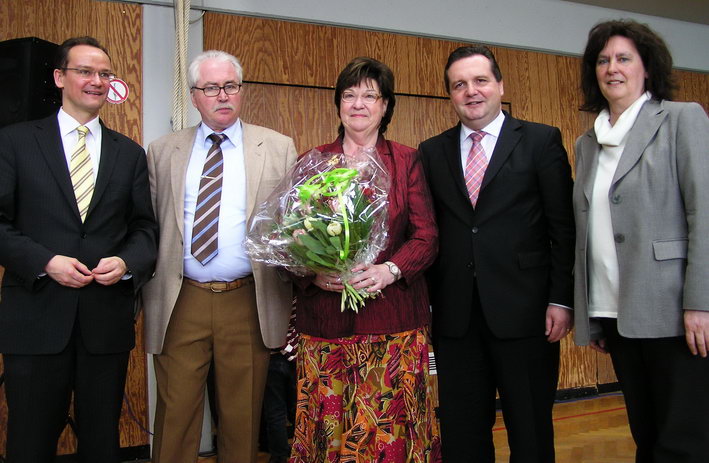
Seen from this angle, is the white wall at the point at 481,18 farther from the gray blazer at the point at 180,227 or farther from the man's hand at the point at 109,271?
the man's hand at the point at 109,271

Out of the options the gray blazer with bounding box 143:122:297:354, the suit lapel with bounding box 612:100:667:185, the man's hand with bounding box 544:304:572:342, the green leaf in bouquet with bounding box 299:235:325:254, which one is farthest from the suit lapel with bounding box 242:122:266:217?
the suit lapel with bounding box 612:100:667:185

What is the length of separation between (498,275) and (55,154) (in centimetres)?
165

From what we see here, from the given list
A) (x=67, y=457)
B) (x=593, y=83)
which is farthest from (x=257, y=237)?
(x=67, y=457)

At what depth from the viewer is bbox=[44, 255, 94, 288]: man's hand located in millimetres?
1819

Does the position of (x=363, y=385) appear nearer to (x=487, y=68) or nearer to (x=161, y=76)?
(x=487, y=68)

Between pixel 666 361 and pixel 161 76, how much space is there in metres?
3.13

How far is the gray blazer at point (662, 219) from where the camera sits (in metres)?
1.61

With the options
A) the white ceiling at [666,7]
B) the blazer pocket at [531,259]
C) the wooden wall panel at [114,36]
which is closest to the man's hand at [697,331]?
the blazer pocket at [531,259]

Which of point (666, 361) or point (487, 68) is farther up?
point (487, 68)

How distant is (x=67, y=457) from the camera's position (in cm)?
322

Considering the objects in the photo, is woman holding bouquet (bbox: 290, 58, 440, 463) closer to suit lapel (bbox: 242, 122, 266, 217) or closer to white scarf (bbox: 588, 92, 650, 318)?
suit lapel (bbox: 242, 122, 266, 217)

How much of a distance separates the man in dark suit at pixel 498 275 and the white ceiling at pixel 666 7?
3.24 m

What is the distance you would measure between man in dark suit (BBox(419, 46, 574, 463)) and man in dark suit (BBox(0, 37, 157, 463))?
1.16m

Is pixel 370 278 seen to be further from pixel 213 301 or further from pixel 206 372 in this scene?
pixel 206 372
